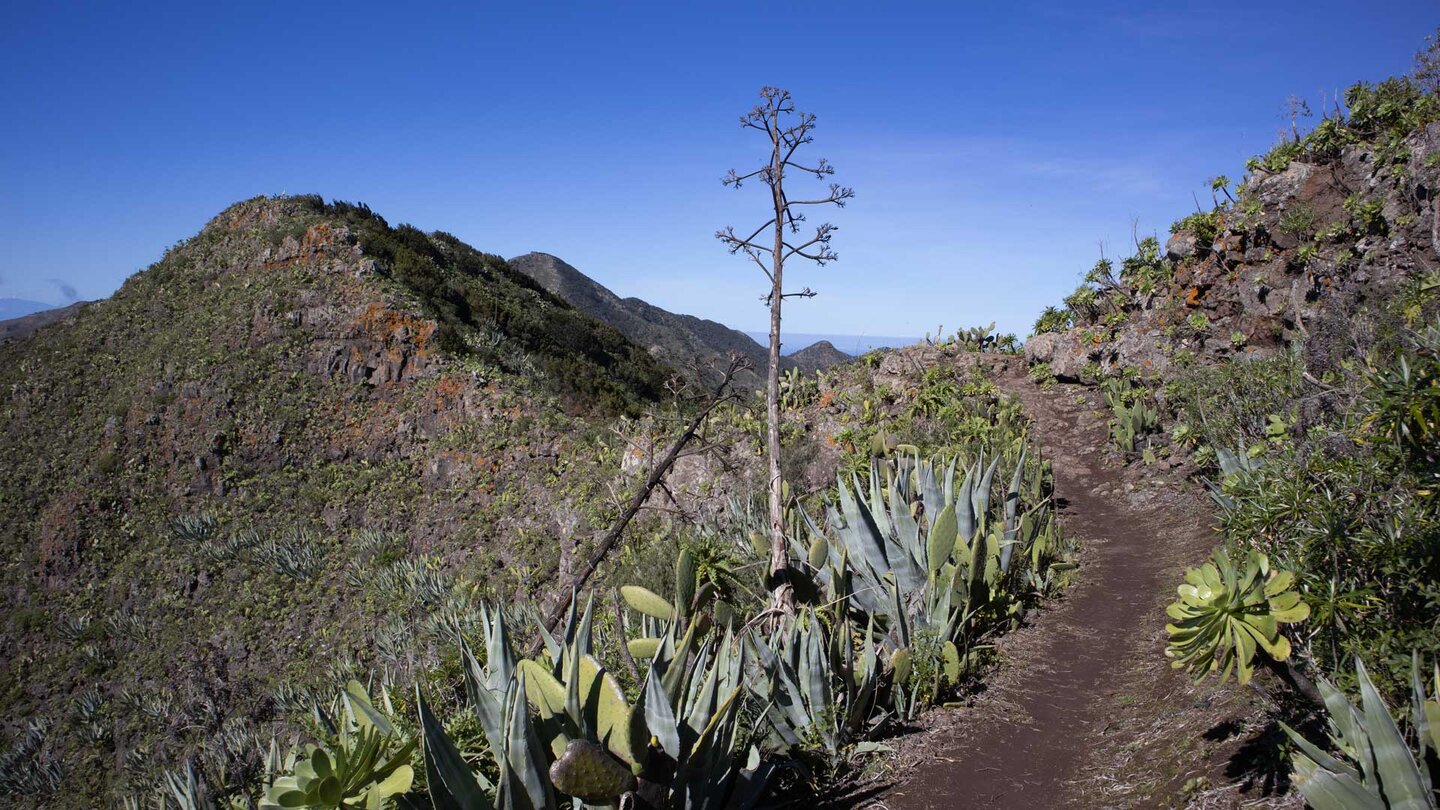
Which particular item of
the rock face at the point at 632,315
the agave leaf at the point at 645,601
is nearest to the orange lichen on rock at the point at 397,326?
the agave leaf at the point at 645,601

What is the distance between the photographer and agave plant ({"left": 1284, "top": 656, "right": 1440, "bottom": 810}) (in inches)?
78.5

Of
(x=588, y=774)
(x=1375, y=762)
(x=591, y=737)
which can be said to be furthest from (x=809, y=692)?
(x=1375, y=762)

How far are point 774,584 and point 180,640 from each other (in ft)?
52.5

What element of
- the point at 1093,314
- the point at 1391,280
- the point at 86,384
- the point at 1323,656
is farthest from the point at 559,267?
the point at 1323,656

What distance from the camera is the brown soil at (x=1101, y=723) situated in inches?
121

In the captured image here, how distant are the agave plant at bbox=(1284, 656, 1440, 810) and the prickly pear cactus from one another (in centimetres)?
203

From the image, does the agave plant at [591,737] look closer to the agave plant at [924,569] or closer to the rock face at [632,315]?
the agave plant at [924,569]

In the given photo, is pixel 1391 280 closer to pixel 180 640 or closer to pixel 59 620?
pixel 180 640

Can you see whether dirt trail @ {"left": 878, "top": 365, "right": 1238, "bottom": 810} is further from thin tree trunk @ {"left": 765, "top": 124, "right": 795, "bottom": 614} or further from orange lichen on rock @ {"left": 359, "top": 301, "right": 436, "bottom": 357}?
orange lichen on rock @ {"left": 359, "top": 301, "right": 436, "bottom": 357}

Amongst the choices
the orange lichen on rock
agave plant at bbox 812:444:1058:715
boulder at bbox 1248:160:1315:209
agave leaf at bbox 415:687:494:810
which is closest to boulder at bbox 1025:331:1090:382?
boulder at bbox 1248:160:1315:209

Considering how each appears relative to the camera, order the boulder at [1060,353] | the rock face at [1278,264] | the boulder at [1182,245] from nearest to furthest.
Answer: the rock face at [1278,264]
the boulder at [1182,245]
the boulder at [1060,353]

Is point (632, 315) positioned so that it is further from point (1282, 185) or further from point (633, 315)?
point (1282, 185)

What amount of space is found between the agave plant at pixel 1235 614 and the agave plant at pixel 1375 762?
0.19m

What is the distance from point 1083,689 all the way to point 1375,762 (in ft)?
8.60
